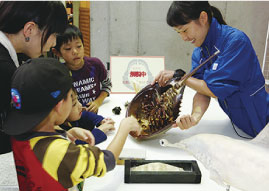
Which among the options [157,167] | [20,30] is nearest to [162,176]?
[157,167]

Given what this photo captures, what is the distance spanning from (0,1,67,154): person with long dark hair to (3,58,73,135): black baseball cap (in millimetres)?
191

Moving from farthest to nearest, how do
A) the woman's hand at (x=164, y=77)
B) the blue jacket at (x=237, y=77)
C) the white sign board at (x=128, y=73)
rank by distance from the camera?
the white sign board at (x=128, y=73)
the woman's hand at (x=164, y=77)
the blue jacket at (x=237, y=77)

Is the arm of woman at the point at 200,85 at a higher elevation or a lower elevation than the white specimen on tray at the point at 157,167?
higher

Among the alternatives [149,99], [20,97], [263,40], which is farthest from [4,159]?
[263,40]

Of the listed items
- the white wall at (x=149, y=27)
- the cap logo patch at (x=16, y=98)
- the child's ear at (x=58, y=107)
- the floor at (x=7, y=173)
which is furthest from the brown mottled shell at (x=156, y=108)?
the white wall at (x=149, y=27)

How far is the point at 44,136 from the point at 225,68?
0.94 m

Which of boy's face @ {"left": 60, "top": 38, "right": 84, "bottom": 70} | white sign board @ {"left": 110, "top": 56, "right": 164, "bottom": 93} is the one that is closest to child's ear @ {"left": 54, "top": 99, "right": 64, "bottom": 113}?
boy's face @ {"left": 60, "top": 38, "right": 84, "bottom": 70}

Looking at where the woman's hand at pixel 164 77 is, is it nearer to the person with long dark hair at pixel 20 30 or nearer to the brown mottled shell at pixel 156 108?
the brown mottled shell at pixel 156 108

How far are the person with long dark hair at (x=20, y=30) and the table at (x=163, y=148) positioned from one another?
1.50 ft

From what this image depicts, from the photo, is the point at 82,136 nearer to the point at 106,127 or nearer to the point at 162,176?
the point at 106,127

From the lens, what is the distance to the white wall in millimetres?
3426

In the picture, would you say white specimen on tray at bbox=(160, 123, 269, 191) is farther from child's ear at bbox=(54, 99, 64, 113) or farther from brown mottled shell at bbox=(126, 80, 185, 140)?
child's ear at bbox=(54, 99, 64, 113)

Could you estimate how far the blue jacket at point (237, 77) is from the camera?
47.9 inches

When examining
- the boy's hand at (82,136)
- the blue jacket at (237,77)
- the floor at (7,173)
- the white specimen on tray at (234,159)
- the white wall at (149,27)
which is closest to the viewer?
the white specimen on tray at (234,159)
